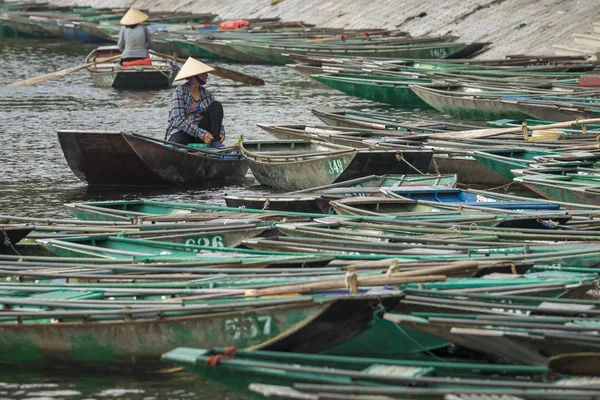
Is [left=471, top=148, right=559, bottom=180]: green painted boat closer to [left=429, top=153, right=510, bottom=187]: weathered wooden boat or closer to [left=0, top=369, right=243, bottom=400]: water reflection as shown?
[left=429, top=153, right=510, bottom=187]: weathered wooden boat

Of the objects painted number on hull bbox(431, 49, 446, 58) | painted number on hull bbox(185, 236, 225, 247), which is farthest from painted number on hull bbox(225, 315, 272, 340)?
painted number on hull bbox(431, 49, 446, 58)

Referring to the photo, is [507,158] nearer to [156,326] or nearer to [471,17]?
[156,326]

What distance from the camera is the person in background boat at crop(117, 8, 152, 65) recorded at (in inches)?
1086

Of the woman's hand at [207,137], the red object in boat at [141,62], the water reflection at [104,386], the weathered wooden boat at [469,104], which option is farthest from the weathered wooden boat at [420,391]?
the red object in boat at [141,62]

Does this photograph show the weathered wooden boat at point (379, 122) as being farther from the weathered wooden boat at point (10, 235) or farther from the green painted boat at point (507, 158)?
the weathered wooden boat at point (10, 235)

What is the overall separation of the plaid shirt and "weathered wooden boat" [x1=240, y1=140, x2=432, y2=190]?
88 cm

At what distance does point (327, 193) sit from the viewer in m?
14.3

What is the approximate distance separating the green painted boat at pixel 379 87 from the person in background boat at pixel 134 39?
4.80 meters

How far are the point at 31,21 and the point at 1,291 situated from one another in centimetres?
3515

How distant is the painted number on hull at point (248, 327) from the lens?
8906 millimetres

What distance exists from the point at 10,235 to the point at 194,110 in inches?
201

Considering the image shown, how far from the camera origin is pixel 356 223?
40.1 ft

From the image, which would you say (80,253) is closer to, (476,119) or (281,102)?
(476,119)

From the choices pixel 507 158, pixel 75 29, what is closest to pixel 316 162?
pixel 507 158
